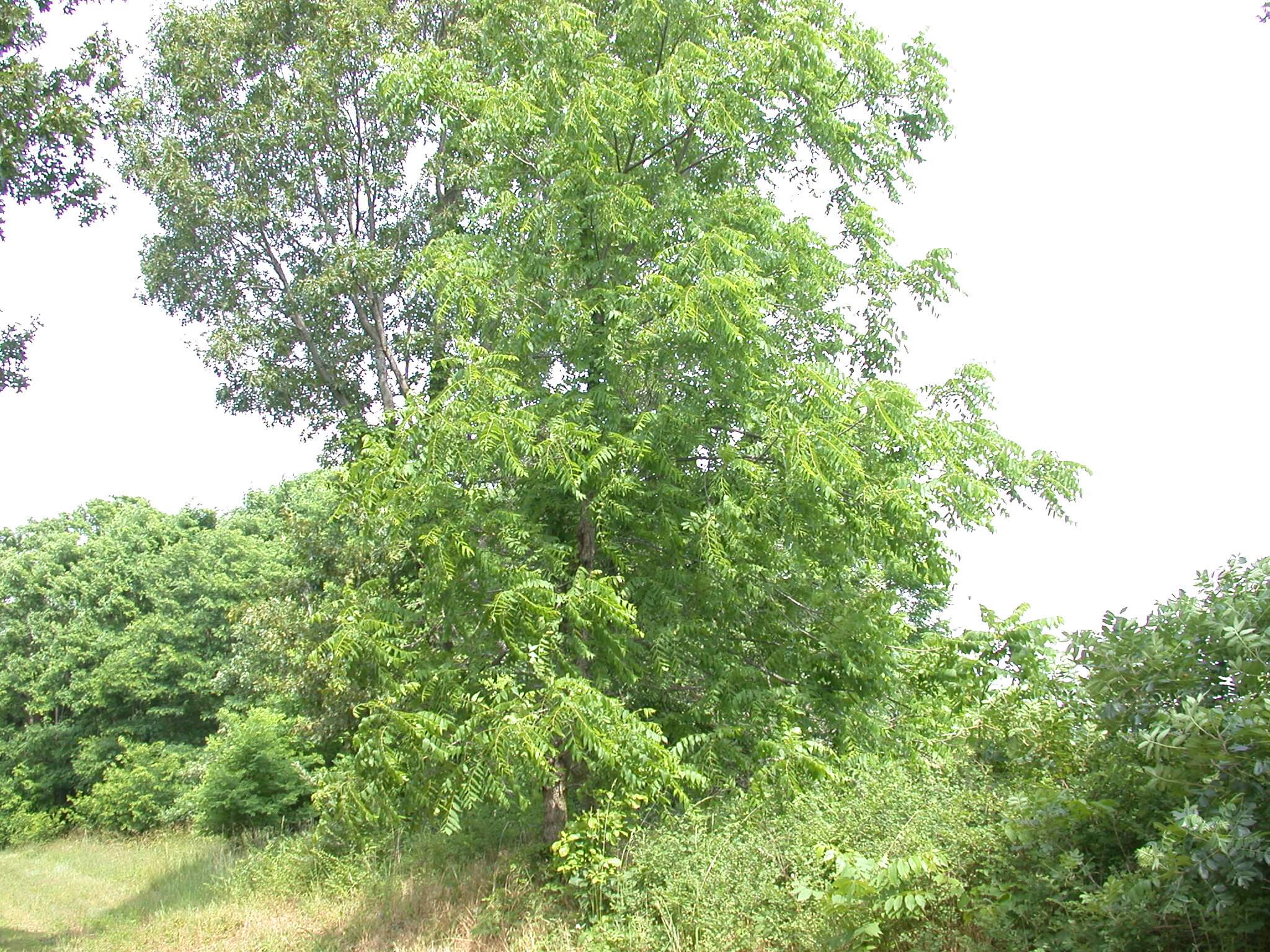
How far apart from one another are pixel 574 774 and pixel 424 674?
185cm

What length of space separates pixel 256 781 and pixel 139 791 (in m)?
12.5

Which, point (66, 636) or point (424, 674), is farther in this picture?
point (66, 636)

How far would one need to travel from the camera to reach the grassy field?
8117 mm

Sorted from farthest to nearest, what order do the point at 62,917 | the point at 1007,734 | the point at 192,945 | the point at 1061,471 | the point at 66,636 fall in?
the point at 66,636 < the point at 62,917 < the point at 192,945 < the point at 1061,471 < the point at 1007,734

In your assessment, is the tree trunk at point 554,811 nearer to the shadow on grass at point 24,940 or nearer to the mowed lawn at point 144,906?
the mowed lawn at point 144,906

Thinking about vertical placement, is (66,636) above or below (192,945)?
above

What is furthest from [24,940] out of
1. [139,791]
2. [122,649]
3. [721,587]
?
[122,649]

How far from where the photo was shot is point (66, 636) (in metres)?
32.6

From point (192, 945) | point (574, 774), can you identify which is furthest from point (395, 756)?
point (192, 945)

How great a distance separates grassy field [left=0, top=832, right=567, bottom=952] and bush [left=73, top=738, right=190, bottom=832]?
8.15 metres

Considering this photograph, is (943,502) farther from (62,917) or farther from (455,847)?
(62,917)

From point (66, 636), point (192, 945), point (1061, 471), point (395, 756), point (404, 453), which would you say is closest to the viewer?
point (395, 756)

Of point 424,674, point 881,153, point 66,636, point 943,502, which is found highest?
point 66,636

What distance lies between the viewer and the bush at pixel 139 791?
25.5 metres
